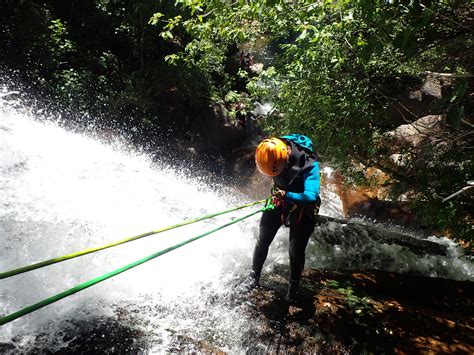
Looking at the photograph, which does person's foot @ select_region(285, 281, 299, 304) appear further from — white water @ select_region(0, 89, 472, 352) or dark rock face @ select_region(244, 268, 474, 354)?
white water @ select_region(0, 89, 472, 352)

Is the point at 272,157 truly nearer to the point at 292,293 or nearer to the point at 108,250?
the point at 292,293

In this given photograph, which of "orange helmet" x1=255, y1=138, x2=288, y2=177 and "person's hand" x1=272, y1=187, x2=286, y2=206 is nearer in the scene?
"orange helmet" x1=255, y1=138, x2=288, y2=177

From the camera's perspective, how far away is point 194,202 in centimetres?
716

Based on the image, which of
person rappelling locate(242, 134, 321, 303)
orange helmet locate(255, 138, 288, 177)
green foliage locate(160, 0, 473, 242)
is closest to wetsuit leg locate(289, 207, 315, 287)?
person rappelling locate(242, 134, 321, 303)

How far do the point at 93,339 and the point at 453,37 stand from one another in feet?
16.2

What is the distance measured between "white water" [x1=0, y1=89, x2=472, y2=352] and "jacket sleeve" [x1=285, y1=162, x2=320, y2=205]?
4.55ft

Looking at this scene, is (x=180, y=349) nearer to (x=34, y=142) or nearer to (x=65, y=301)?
(x=65, y=301)

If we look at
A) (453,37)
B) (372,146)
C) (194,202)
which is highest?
(453,37)

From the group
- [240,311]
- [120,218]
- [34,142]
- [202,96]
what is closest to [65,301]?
[240,311]

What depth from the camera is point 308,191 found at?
3.22 metres

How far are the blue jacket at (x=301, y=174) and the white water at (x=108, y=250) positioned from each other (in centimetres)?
146

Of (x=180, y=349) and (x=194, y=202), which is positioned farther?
(x=194, y=202)

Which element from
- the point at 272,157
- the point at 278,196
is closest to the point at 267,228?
the point at 278,196

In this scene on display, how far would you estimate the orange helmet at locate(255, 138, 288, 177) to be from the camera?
10.4ft
